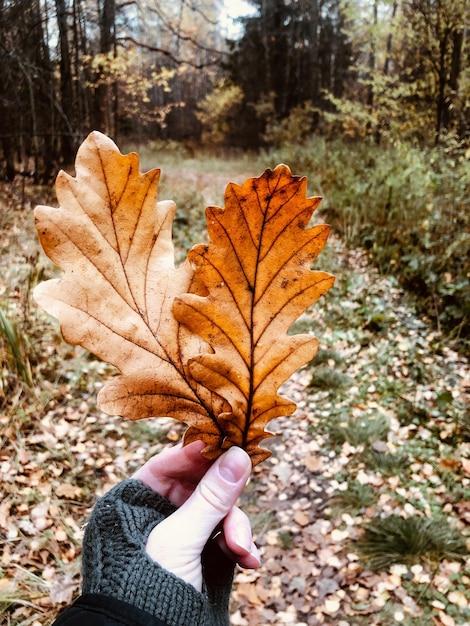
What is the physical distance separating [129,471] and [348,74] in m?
20.0

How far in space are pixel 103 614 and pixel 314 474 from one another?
2719mm

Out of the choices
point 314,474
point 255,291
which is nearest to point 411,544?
point 314,474

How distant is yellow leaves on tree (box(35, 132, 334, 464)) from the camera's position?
0.76 meters

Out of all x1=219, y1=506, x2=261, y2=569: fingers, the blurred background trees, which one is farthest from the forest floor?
the blurred background trees

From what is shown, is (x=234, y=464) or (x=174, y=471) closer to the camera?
(x=234, y=464)

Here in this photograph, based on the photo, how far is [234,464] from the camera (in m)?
0.98

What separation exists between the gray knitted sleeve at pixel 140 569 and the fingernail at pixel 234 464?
0.91 feet

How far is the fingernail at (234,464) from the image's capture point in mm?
950

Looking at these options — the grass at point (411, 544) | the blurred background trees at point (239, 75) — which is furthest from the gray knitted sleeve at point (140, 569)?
the blurred background trees at point (239, 75)

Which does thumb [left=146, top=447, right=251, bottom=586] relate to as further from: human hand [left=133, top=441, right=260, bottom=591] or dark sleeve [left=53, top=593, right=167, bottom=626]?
dark sleeve [left=53, top=593, right=167, bottom=626]

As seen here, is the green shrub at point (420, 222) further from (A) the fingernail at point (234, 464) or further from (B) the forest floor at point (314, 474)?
(A) the fingernail at point (234, 464)

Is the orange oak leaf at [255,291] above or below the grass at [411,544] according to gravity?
above

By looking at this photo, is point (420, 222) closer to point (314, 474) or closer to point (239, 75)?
point (314, 474)

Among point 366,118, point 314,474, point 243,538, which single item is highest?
point 366,118
